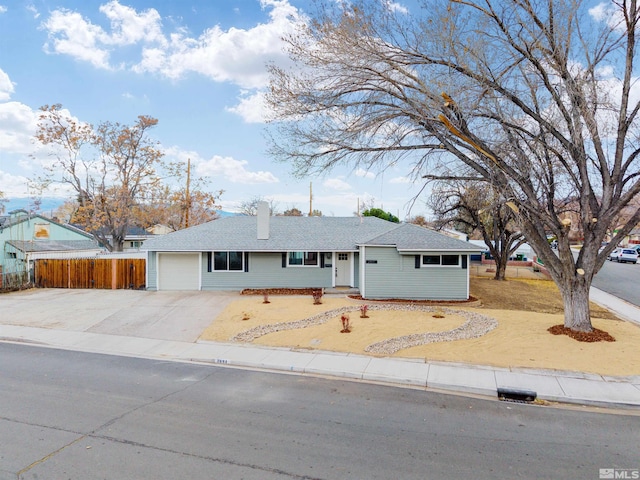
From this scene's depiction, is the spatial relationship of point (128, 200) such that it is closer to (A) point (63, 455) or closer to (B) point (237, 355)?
(B) point (237, 355)

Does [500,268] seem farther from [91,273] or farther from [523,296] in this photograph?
[91,273]

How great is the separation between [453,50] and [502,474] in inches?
379

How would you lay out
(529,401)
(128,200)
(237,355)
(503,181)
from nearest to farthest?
(529,401), (237,355), (503,181), (128,200)

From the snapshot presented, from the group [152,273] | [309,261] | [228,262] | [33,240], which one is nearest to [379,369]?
[309,261]

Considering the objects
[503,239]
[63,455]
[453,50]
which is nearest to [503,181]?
[453,50]

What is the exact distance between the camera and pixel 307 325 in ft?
41.8

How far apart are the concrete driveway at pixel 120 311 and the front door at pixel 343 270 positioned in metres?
5.42

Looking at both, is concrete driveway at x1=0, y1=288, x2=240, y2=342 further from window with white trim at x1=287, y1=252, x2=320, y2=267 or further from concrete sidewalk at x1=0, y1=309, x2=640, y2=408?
window with white trim at x1=287, y1=252, x2=320, y2=267

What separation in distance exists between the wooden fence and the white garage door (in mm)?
1619

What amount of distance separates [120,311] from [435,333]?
452 inches

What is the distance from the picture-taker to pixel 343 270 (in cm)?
2095

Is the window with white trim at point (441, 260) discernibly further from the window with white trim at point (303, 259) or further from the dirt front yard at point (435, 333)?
the window with white trim at point (303, 259)

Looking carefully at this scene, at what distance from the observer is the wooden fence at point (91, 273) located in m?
20.9

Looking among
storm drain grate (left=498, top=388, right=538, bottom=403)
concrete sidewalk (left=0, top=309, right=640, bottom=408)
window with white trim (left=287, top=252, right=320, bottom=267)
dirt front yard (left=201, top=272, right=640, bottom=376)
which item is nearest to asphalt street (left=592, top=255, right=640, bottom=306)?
dirt front yard (left=201, top=272, right=640, bottom=376)
